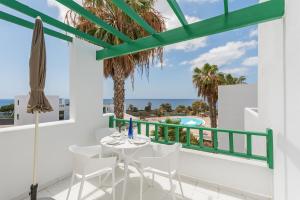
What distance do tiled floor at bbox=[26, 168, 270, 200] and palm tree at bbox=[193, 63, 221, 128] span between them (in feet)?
40.6

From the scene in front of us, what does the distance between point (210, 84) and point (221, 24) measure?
1284 cm

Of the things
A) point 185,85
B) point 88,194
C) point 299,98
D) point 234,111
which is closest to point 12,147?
point 88,194

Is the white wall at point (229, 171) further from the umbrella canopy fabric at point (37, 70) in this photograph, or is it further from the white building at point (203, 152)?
the umbrella canopy fabric at point (37, 70)

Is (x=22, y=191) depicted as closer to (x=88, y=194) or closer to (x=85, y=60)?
(x=88, y=194)

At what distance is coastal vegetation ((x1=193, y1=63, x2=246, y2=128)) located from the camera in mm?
14266

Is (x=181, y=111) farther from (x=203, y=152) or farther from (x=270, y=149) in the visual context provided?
(x=270, y=149)

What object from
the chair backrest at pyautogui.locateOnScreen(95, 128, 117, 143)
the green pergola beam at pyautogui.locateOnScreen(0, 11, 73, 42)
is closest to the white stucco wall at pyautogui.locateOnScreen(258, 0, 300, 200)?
the chair backrest at pyautogui.locateOnScreen(95, 128, 117, 143)

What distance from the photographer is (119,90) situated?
5.73m

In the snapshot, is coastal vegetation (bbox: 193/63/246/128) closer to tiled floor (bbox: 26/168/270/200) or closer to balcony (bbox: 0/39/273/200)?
balcony (bbox: 0/39/273/200)

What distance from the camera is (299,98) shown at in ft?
4.91

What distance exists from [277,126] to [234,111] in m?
8.61

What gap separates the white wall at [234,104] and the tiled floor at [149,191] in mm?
7766

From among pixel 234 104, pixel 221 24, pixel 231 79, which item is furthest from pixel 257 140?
pixel 231 79

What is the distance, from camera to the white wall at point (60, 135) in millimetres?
2297
